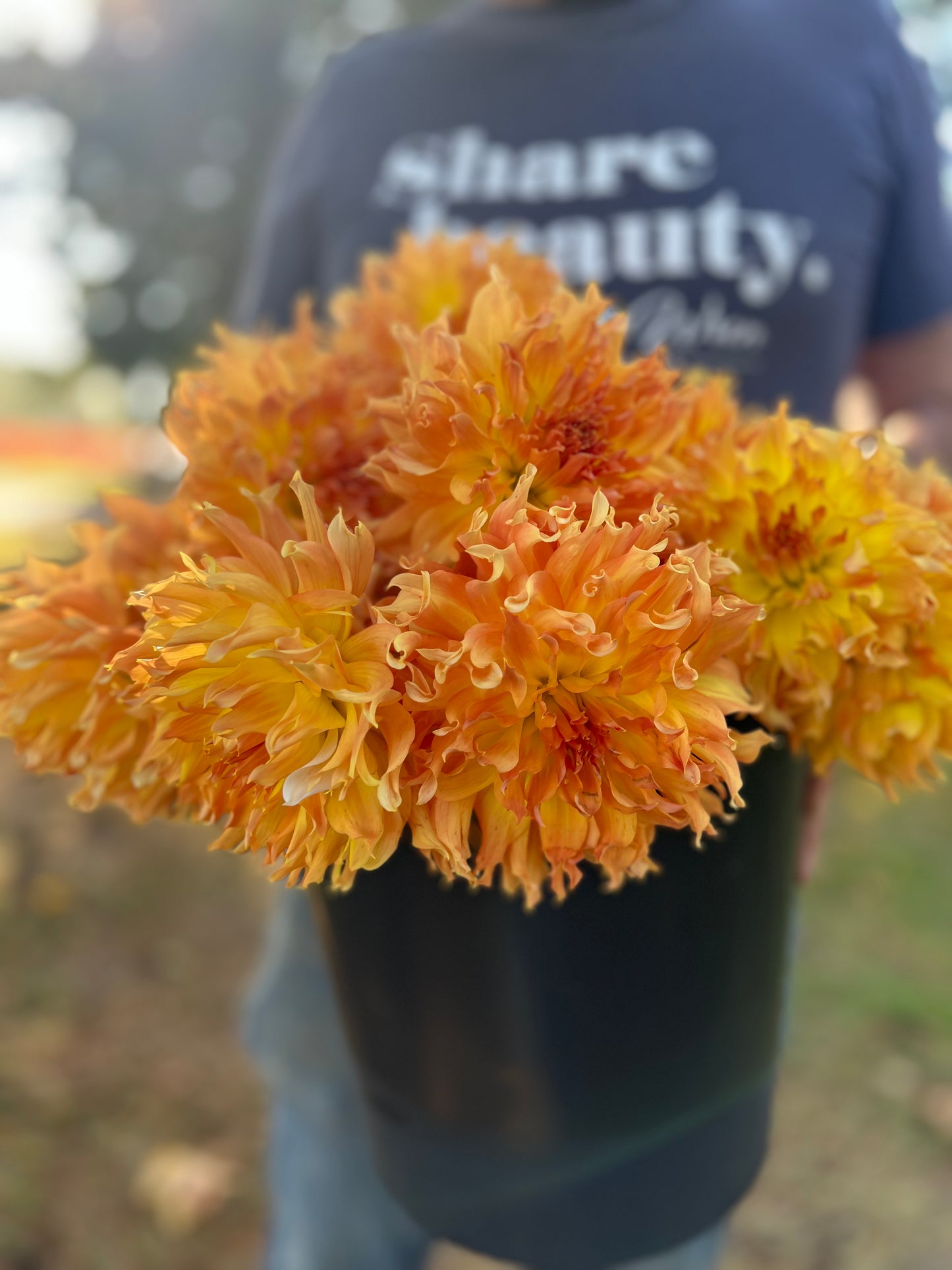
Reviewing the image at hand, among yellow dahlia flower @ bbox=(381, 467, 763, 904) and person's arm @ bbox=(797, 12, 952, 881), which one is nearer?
yellow dahlia flower @ bbox=(381, 467, 763, 904)

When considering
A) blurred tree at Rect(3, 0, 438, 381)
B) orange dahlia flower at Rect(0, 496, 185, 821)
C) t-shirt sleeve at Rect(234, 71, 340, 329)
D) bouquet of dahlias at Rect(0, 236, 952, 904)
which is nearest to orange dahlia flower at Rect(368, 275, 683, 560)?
bouquet of dahlias at Rect(0, 236, 952, 904)

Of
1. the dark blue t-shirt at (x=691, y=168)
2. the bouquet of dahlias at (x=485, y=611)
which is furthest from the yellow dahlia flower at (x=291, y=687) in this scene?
the dark blue t-shirt at (x=691, y=168)

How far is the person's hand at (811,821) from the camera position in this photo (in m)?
0.58

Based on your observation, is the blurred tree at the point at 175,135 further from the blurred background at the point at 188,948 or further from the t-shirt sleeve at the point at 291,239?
the t-shirt sleeve at the point at 291,239

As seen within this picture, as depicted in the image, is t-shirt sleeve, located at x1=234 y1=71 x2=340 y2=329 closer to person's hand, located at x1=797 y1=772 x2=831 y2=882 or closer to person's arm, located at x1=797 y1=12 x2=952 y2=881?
person's arm, located at x1=797 y1=12 x2=952 y2=881

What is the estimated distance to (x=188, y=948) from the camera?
2.11 m

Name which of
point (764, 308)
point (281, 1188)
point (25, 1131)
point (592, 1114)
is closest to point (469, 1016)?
point (592, 1114)

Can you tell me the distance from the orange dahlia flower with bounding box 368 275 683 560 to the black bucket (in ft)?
0.54

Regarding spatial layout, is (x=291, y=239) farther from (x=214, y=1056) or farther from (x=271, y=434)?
(x=214, y=1056)

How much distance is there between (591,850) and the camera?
1.21ft

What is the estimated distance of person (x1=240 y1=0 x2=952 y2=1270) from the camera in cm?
91

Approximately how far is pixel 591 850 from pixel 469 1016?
0.17 metres

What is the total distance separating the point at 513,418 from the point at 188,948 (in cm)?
200


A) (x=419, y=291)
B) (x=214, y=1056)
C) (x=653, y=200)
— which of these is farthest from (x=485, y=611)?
(x=214, y=1056)
